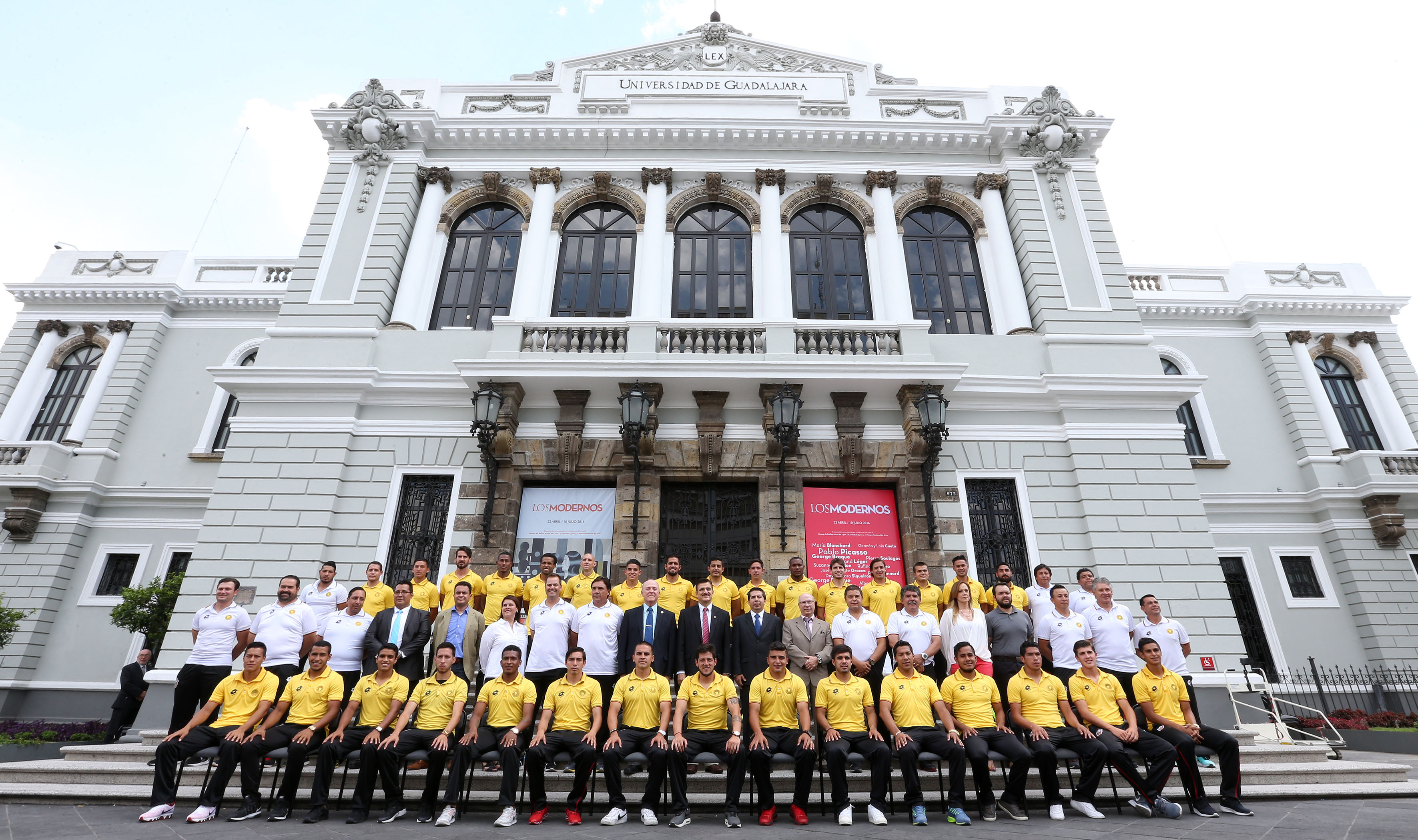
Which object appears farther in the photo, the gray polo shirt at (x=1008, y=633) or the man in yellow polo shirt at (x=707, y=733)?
the gray polo shirt at (x=1008, y=633)

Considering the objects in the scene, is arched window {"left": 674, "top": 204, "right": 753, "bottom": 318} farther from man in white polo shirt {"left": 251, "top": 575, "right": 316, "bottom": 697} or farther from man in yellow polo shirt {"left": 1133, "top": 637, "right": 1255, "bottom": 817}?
man in yellow polo shirt {"left": 1133, "top": 637, "right": 1255, "bottom": 817}

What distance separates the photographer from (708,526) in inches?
489

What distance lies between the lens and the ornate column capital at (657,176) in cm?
1524

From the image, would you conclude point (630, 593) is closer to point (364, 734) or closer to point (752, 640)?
point (752, 640)

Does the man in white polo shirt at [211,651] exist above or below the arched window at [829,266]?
below

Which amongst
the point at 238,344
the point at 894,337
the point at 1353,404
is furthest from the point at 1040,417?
the point at 238,344

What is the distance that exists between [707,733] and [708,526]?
5.47 meters

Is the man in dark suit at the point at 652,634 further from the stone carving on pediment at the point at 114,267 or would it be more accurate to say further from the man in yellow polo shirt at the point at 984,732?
the stone carving on pediment at the point at 114,267

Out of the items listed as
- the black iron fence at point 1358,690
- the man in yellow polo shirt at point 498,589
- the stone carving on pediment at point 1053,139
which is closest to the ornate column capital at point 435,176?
the man in yellow polo shirt at point 498,589

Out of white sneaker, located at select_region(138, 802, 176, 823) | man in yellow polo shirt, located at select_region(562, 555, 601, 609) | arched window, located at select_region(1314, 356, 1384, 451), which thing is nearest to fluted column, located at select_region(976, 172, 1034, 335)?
man in yellow polo shirt, located at select_region(562, 555, 601, 609)

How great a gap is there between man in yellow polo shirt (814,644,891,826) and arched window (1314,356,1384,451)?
69.9 ft

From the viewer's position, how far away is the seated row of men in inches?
258

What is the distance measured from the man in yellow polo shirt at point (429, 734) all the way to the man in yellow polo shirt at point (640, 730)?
57.9 inches

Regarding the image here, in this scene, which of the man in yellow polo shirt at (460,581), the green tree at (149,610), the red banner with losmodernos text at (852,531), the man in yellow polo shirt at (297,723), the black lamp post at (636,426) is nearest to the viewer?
the man in yellow polo shirt at (297,723)
